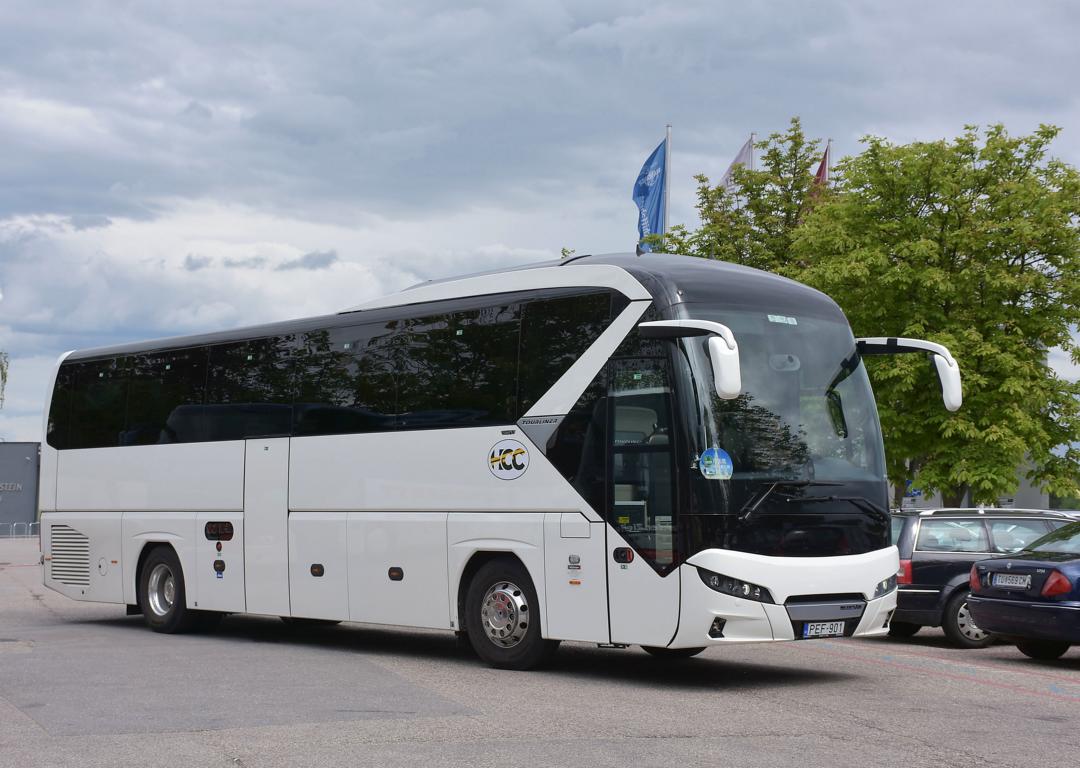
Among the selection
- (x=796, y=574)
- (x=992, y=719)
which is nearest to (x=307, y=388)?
(x=796, y=574)

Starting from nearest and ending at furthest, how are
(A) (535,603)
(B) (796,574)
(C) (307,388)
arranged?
(B) (796,574) < (A) (535,603) < (C) (307,388)

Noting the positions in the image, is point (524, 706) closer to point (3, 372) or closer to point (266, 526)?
point (266, 526)

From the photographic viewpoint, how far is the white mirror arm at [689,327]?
11.2 metres

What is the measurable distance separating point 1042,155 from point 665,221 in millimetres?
11304

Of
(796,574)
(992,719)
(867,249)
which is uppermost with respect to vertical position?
(867,249)

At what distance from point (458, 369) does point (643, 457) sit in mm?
2696

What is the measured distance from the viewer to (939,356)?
42.3 ft

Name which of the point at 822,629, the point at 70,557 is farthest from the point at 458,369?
the point at 70,557

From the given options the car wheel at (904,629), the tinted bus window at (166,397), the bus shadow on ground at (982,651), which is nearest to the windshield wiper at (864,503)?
the bus shadow on ground at (982,651)

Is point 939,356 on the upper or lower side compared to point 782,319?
lower

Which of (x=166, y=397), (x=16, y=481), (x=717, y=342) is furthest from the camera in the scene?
(x=16, y=481)

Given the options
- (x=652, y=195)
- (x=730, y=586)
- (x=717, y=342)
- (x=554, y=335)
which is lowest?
(x=730, y=586)

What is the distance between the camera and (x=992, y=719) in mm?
10008

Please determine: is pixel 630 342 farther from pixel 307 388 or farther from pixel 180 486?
pixel 180 486
